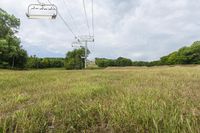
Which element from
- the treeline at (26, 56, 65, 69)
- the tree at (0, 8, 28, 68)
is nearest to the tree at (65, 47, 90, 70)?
the treeline at (26, 56, 65, 69)

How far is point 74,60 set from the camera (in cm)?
7744

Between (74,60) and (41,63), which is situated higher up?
(74,60)

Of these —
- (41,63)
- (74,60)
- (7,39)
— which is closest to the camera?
(7,39)

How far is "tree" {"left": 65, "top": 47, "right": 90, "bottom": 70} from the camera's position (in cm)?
7526

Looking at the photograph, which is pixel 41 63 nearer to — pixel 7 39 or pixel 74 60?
pixel 74 60

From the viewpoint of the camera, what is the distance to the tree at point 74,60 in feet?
247

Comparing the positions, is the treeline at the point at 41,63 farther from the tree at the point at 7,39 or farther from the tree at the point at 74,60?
the tree at the point at 7,39

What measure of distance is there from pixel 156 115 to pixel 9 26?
49016 millimetres

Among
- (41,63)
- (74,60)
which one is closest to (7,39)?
(74,60)

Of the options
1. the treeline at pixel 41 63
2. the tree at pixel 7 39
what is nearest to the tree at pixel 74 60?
the treeline at pixel 41 63

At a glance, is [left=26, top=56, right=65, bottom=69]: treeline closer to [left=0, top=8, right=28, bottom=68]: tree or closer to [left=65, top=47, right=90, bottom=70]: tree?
[left=65, top=47, right=90, bottom=70]: tree

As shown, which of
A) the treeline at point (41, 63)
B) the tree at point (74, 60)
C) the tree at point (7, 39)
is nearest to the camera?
the tree at point (7, 39)

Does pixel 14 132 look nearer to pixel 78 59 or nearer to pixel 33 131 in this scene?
pixel 33 131

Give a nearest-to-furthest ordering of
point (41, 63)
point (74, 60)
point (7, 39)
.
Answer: point (7, 39)
point (74, 60)
point (41, 63)
